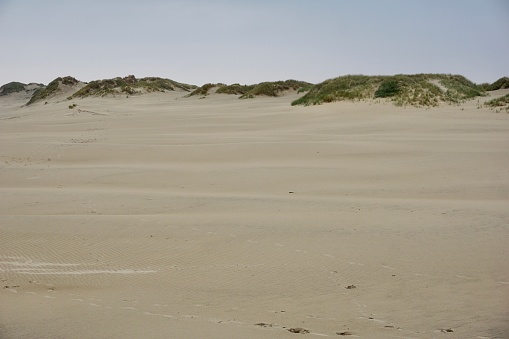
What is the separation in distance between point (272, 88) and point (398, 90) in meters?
16.3

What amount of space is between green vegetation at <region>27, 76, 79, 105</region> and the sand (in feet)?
106

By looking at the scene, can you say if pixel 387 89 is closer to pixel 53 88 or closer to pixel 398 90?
pixel 398 90

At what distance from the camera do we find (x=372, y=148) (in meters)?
11.1

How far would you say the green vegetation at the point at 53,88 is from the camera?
40941 millimetres

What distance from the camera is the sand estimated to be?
11.5 ft

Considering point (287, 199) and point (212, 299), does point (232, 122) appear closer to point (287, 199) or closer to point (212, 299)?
point (287, 199)

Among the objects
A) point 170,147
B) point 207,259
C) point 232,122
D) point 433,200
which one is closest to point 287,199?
point 433,200

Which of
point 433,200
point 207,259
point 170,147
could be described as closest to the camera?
point 207,259

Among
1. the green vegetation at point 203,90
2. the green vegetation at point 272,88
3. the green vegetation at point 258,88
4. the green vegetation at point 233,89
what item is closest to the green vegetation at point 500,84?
the green vegetation at point 258,88

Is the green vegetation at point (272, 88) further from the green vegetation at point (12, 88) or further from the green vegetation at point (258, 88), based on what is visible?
the green vegetation at point (12, 88)

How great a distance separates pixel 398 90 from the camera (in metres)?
20.3

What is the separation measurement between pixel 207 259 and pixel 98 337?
1584 mm

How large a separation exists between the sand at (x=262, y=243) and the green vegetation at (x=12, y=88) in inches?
1901

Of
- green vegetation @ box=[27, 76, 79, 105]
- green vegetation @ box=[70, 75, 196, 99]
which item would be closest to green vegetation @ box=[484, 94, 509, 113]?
green vegetation @ box=[70, 75, 196, 99]
